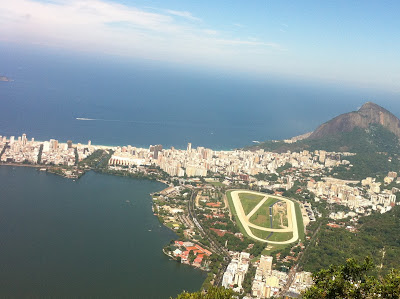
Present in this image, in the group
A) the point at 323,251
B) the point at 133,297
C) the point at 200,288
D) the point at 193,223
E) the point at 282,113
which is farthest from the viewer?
the point at 282,113

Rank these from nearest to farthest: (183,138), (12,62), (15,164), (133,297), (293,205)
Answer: (133,297)
(293,205)
(15,164)
(183,138)
(12,62)

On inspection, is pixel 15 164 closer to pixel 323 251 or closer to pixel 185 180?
pixel 185 180

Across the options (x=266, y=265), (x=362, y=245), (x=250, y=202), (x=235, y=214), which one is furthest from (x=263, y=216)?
(x=266, y=265)

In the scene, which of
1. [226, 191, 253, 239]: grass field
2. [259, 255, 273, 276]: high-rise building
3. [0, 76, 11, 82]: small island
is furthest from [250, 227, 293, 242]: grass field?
[0, 76, 11, 82]: small island

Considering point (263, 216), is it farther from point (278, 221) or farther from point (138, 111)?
point (138, 111)

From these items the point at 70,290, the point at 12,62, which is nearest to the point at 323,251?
the point at 70,290

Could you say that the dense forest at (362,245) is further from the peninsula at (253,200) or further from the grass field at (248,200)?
the grass field at (248,200)

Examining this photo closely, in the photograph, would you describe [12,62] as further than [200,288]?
Yes
